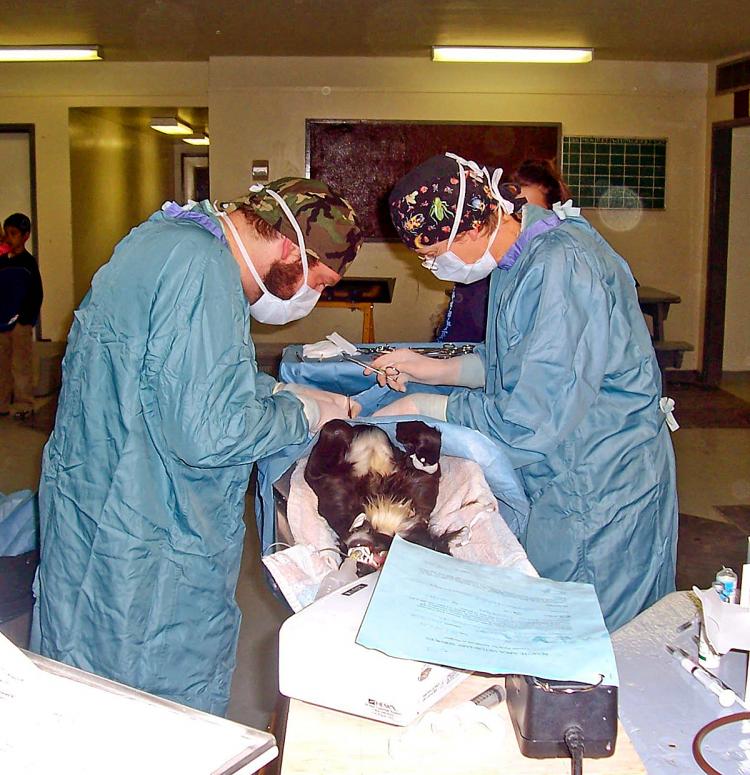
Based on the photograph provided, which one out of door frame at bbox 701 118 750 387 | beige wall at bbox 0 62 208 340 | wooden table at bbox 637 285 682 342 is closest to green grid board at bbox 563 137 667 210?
door frame at bbox 701 118 750 387

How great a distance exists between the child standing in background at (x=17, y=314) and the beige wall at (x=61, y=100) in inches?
63.5

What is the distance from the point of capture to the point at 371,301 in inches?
222

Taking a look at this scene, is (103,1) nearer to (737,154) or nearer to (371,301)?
(371,301)

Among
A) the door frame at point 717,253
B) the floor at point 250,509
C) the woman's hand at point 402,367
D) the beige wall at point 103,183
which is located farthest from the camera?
the beige wall at point 103,183

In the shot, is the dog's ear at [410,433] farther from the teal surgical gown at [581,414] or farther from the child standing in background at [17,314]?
the child standing in background at [17,314]

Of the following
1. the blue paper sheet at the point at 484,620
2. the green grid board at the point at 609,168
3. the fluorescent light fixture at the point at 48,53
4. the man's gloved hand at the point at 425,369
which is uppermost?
the fluorescent light fixture at the point at 48,53

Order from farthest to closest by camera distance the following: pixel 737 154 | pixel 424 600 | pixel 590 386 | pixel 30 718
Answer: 1. pixel 737 154
2. pixel 590 386
3. pixel 424 600
4. pixel 30 718

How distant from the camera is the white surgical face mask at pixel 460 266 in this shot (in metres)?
1.84

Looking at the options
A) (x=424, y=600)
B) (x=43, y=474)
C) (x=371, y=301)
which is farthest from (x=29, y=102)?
(x=424, y=600)

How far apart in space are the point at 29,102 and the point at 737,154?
5.75m

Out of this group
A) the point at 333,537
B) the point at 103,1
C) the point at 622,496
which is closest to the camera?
the point at 333,537

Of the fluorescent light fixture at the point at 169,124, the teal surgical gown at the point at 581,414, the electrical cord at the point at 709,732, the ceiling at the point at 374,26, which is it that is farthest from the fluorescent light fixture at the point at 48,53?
the electrical cord at the point at 709,732

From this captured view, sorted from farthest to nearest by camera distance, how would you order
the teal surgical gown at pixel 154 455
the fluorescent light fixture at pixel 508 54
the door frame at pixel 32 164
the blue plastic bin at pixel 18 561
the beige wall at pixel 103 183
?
the beige wall at pixel 103 183
the door frame at pixel 32 164
the fluorescent light fixture at pixel 508 54
the blue plastic bin at pixel 18 561
the teal surgical gown at pixel 154 455

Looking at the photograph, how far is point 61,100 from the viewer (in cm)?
755
